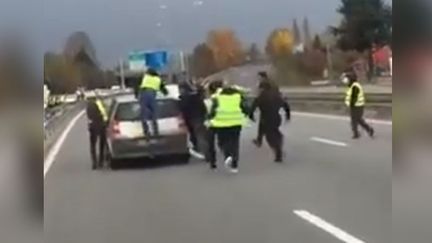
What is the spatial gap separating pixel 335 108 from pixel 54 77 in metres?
0.97

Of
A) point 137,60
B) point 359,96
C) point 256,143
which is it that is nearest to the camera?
point 137,60

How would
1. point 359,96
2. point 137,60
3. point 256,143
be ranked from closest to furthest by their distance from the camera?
1. point 137,60
2. point 359,96
3. point 256,143

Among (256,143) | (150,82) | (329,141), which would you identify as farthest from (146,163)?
(329,141)

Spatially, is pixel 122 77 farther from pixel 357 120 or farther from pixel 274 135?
pixel 357 120

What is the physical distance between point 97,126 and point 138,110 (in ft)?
0.49

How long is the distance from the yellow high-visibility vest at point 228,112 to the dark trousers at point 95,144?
384 mm

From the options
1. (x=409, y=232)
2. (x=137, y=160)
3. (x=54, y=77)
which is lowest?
(x=409, y=232)

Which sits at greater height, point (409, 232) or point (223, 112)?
point (223, 112)

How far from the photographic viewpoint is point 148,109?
4.11m

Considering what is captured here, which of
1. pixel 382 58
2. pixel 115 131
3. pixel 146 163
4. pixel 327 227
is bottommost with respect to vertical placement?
pixel 327 227

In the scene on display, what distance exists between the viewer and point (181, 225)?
13.5ft

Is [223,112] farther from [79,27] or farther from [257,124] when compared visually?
[79,27]

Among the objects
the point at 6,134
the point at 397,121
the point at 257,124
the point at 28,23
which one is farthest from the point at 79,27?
the point at 397,121

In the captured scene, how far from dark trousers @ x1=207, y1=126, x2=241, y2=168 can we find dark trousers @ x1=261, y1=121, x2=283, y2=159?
0.31ft
